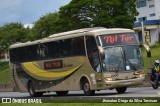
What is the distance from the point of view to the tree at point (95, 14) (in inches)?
2547

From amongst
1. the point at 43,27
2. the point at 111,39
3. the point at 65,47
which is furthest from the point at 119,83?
the point at 43,27

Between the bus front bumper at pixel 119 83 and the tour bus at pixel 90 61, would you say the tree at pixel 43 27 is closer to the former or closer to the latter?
the tour bus at pixel 90 61

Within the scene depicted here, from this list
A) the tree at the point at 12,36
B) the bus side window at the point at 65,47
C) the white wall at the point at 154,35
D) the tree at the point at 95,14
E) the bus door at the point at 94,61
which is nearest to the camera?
the bus door at the point at 94,61

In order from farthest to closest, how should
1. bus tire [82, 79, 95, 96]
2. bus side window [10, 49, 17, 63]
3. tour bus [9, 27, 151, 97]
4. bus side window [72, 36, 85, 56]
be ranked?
bus side window [10, 49, 17, 63], bus side window [72, 36, 85, 56], bus tire [82, 79, 95, 96], tour bus [9, 27, 151, 97]

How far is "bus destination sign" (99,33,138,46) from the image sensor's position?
915 inches

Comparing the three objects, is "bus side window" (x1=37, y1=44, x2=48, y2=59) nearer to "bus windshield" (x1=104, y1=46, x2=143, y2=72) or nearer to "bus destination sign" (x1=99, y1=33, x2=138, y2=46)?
"bus destination sign" (x1=99, y1=33, x2=138, y2=46)

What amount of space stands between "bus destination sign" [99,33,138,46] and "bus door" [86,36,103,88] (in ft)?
1.67

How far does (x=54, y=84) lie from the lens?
90.2 ft

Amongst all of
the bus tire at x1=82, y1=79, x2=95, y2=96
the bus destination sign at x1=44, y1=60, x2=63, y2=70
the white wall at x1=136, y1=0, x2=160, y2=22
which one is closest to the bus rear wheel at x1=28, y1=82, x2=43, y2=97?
the bus destination sign at x1=44, y1=60, x2=63, y2=70

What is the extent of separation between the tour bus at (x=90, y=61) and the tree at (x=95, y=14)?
36.1 m

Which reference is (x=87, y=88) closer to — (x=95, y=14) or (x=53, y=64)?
(x=53, y=64)

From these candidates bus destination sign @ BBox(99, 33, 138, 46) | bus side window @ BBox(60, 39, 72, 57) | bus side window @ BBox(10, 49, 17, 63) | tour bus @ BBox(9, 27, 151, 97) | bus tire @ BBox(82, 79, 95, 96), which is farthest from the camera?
bus side window @ BBox(10, 49, 17, 63)

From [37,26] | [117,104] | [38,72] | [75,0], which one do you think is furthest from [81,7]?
[117,104]

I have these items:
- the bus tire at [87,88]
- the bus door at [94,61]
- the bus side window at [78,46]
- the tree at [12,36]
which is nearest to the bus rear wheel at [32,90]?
the bus side window at [78,46]
